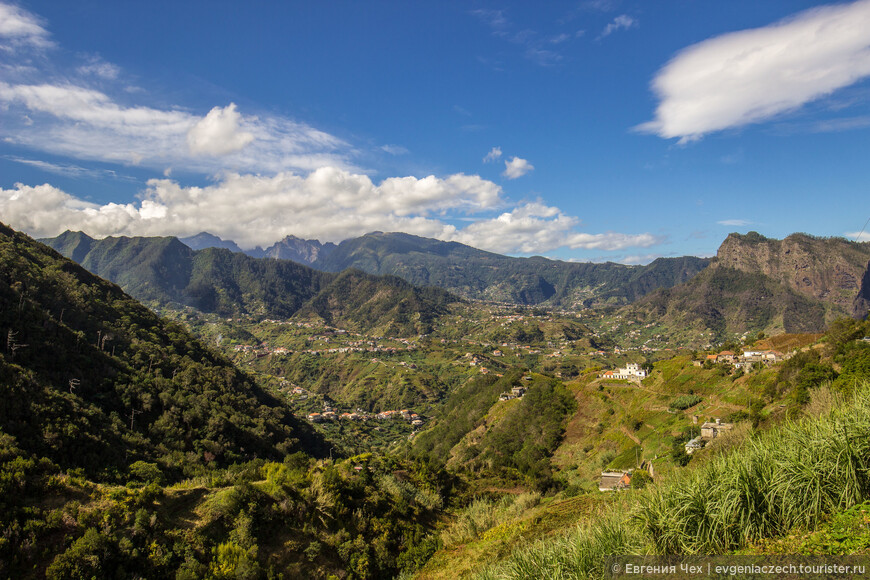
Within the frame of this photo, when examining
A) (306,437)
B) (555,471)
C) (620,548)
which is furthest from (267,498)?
(306,437)

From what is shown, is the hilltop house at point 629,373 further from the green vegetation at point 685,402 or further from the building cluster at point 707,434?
the building cluster at point 707,434

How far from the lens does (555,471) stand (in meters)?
47.8

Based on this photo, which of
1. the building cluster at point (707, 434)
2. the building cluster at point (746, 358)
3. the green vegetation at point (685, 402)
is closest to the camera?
the building cluster at point (707, 434)

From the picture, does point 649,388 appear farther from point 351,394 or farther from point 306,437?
point 351,394

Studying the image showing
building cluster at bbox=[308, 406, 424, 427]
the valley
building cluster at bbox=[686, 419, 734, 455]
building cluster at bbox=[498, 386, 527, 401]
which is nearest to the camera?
the valley

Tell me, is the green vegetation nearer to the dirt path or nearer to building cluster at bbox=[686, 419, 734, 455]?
the dirt path

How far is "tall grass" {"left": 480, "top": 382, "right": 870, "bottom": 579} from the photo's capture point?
702 cm

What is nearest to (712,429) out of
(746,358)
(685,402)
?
(685,402)

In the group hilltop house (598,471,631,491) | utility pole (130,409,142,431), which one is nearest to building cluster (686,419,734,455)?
hilltop house (598,471,631,491)

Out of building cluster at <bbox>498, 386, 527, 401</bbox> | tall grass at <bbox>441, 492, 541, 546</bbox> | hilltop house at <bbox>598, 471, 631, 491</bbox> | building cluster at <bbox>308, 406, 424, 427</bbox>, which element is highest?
hilltop house at <bbox>598, 471, 631, 491</bbox>

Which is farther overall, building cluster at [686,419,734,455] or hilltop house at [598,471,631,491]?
hilltop house at [598,471,631,491]

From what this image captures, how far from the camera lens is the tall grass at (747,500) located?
Result: 277 inches

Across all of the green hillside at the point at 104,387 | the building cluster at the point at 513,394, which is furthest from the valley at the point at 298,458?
the building cluster at the point at 513,394

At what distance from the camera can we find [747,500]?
722 centimetres
